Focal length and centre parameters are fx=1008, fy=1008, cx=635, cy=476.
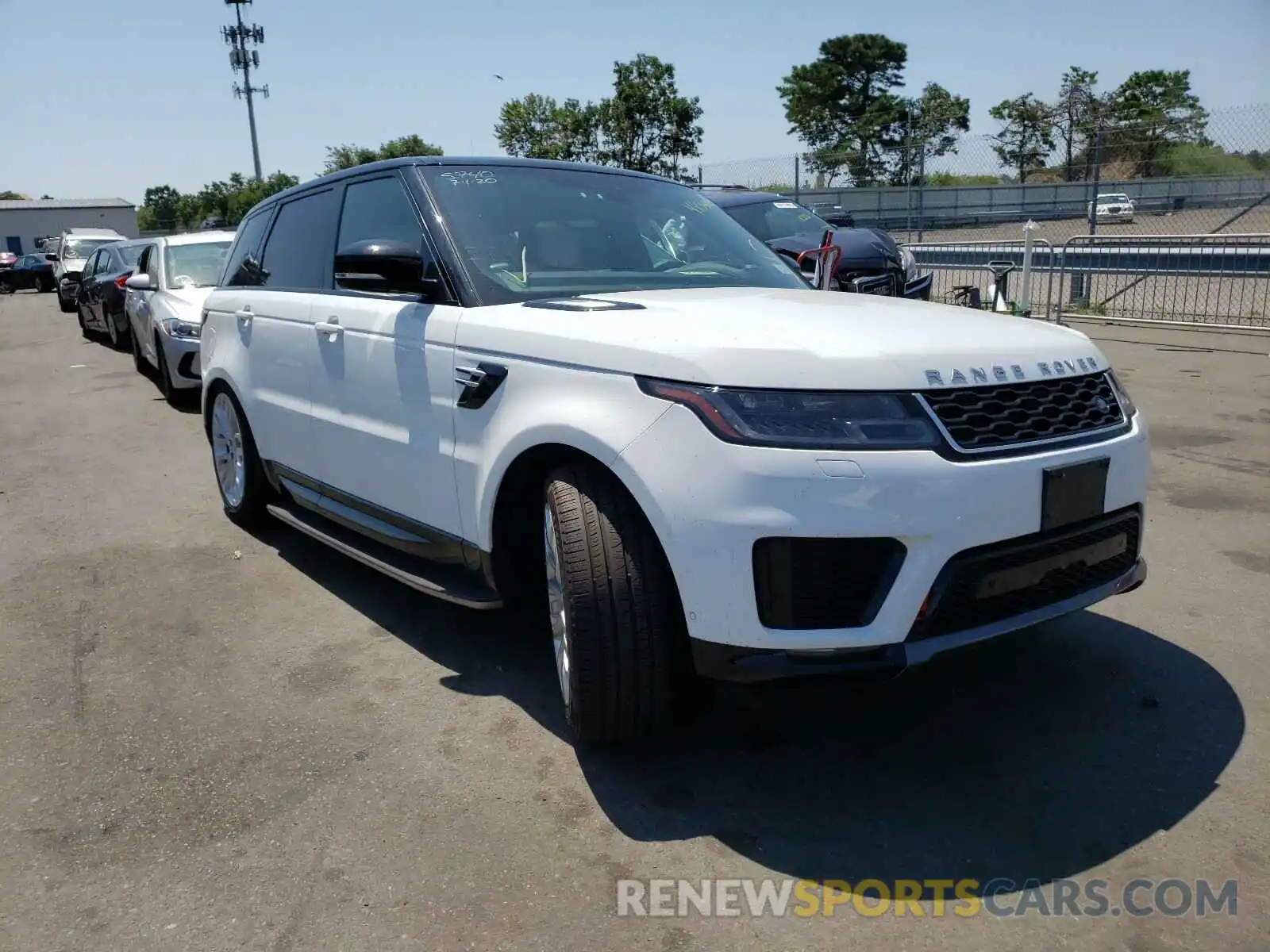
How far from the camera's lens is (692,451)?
242 centimetres

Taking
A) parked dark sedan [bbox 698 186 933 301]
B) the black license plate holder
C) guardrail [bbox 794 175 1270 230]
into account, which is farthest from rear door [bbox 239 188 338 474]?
guardrail [bbox 794 175 1270 230]

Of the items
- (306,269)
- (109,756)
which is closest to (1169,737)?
(109,756)

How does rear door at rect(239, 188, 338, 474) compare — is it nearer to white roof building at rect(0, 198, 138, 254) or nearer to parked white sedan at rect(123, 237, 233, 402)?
parked white sedan at rect(123, 237, 233, 402)

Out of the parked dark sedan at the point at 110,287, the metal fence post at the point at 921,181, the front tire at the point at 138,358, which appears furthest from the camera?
the metal fence post at the point at 921,181

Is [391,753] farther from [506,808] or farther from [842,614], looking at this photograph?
[842,614]

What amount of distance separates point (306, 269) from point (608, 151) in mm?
28594

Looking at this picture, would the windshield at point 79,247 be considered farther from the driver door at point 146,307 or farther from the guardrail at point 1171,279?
the guardrail at point 1171,279

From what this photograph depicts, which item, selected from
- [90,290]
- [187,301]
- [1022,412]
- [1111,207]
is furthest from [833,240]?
[90,290]

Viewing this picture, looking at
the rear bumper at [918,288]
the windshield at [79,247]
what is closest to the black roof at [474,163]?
the rear bumper at [918,288]

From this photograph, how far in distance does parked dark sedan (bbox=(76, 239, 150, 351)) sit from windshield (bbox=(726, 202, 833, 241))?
303 inches

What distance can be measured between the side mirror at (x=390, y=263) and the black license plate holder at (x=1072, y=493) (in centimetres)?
201

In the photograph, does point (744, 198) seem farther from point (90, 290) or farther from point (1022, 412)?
point (90, 290)

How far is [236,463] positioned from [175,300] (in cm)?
494

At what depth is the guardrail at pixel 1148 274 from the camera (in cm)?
1182
